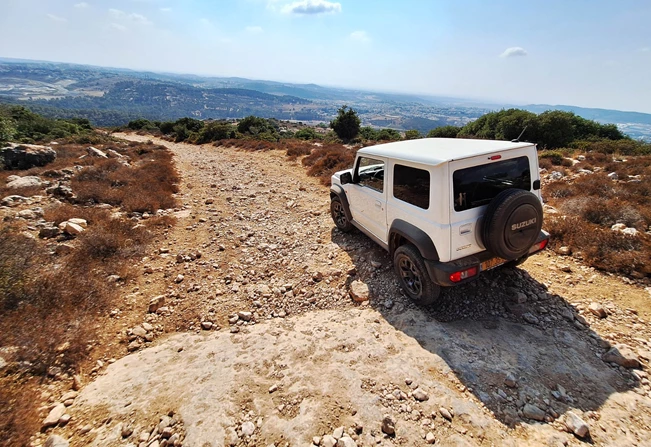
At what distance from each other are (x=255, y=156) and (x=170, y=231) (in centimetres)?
1255

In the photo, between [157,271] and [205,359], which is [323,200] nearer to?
[157,271]

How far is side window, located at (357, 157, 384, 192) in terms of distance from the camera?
467 cm

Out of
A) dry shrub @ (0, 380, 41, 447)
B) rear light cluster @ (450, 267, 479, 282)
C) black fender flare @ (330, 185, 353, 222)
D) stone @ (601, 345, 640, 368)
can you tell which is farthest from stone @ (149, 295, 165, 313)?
stone @ (601, 345, 640, 368)

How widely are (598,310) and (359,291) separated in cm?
310

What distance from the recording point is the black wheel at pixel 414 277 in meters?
3.81

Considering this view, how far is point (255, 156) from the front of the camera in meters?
18.7

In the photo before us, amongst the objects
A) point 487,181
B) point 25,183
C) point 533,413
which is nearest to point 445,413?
point 533,413

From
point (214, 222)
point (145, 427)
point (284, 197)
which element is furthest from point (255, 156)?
point (145, 427)

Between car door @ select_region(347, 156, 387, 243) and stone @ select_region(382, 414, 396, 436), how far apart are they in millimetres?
2669

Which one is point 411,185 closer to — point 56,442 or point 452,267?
point 452,267

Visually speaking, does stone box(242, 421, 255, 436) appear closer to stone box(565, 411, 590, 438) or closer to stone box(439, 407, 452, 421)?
stone box(439, 407, 452, 421)

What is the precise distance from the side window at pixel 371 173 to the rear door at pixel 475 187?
136 cm

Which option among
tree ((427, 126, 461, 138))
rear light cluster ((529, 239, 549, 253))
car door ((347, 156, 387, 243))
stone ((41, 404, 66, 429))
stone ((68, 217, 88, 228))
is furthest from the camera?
tree ((427, 126, 461, 138))

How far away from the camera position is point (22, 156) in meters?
12.4
